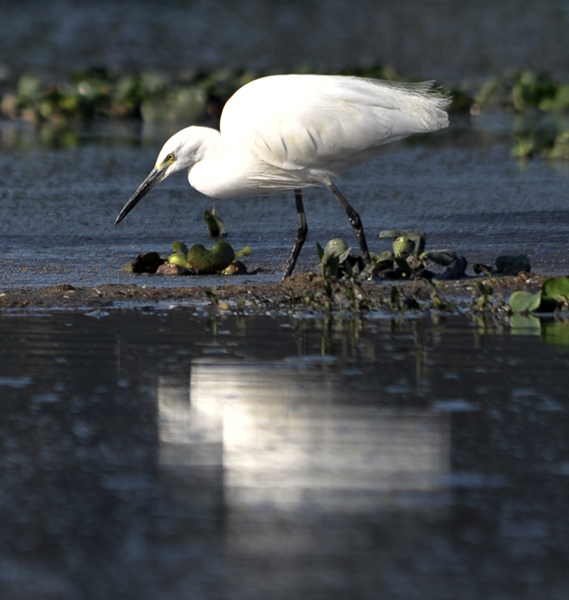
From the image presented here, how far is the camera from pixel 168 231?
28.3ft

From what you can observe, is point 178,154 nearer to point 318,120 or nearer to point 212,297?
point 318,120

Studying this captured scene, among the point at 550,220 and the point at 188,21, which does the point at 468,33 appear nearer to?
the point at 188,21

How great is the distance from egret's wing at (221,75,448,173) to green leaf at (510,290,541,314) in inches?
62.4

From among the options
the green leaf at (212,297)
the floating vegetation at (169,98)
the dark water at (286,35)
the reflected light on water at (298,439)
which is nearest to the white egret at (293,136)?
the green leaf at (212,297)

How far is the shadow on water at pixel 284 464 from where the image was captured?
2.84 meters

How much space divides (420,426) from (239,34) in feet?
88.9

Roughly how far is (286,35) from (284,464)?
90.7 feet

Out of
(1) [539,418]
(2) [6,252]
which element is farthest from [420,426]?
(2) [6,252]

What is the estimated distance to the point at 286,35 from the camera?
30.4 m

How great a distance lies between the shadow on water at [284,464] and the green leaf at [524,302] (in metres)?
0.30

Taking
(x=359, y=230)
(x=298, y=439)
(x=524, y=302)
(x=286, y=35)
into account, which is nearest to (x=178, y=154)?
(x=359, y=230)

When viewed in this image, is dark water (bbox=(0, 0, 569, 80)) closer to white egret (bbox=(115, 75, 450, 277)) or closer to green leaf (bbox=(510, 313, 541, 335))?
white egret (bbox=(115, 75, 450, 277))

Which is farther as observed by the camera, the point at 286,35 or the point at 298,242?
the point at 286,35

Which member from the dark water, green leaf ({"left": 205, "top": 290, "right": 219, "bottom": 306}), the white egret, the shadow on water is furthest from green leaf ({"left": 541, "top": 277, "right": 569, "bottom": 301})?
the dark water
